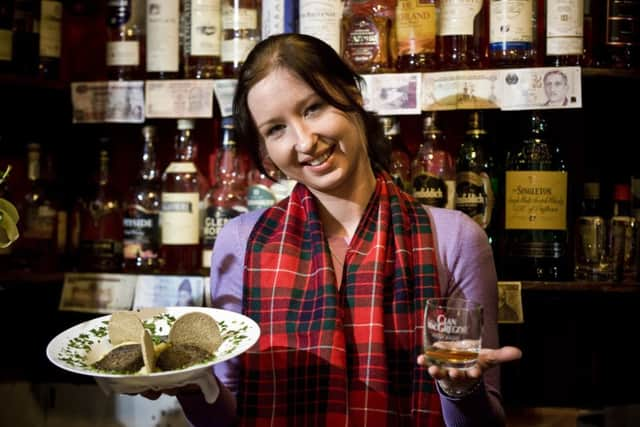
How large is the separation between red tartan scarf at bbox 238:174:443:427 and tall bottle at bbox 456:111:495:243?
0.30 metres

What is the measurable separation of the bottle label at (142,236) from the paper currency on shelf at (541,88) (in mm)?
825

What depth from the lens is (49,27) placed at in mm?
1749

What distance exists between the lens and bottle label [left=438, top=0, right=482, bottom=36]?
60.8 inches

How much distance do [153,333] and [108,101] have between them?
71 cm

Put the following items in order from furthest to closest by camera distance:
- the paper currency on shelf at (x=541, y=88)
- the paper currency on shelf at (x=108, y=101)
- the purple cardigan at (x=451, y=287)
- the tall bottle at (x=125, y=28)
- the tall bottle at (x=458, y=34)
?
the tall bottle at (x=125, y=28) < the paper currency on shelf at (x=108, y=101) < the tall bottle at (x=458, y=34) < the paper currency on shelf at (x=541, y=88) < the purple cardigan at (x=451, y=287)

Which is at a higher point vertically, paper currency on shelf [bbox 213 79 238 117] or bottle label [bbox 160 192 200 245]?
paper currency on shelf [bbox 213 79 238 117]

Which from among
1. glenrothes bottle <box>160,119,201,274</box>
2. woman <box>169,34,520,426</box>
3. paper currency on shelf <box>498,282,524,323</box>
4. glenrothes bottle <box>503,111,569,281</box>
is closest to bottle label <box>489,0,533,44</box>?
glenrothes bottle <box>503,111,569,281</box>

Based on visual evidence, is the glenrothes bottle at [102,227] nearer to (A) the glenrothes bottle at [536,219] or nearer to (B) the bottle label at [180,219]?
(B) the bottle label at [180,219]

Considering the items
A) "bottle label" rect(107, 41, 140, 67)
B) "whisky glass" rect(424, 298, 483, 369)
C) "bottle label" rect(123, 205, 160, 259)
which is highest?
"bottle label" rect(107, 41, 140, 67)

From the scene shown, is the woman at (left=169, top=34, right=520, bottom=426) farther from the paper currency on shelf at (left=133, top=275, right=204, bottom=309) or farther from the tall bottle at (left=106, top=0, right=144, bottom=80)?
the tall bottle at (left=106, top=0, right=144, bottom=80)

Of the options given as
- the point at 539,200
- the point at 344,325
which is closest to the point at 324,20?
the point at 539,200

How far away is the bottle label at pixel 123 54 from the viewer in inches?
67.5

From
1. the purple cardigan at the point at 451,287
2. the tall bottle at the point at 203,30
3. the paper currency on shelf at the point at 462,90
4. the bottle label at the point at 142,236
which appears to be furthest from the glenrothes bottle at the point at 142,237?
the paper currency on shelf at the point at 462,90

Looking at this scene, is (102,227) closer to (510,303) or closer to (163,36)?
(163,36)
